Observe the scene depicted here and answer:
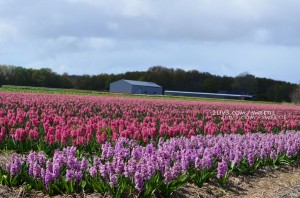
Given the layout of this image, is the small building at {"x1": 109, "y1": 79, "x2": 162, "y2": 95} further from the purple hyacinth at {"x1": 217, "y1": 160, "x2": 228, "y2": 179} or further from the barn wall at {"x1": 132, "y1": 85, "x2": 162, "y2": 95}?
the purple hyacinth at {"x1": 217, "y1": 160, "x2": 228, "y2": 179}

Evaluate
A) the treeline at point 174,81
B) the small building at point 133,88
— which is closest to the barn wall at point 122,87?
the small building at point 133,88

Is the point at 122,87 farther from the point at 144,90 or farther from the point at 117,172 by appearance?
the point at 117,172

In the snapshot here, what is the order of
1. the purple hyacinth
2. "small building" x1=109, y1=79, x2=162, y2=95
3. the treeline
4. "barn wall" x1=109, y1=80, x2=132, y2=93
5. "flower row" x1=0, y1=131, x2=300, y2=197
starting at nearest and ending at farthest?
"flower row" x1=0, y1=131, x2=300, y2=197 < the purple hyacinth < "small building" x1=109, y1=79, x2=162, y2=95 < "barn wall" x1=109, y1=80, x2=132, y2=93 < the treeline

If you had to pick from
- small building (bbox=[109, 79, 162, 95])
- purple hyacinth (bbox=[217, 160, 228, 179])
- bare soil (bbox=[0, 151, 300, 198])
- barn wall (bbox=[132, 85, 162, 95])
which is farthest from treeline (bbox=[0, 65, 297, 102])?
purple hyacinth (bbox=[217, 160, 228, 179])

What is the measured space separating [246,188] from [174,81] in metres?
131

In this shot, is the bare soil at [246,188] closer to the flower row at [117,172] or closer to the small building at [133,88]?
the flower row at [117,172]

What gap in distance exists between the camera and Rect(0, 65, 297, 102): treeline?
373 feet

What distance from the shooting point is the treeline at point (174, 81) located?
373 feet

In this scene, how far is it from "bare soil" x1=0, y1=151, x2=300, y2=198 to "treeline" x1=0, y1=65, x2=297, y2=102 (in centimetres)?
10251

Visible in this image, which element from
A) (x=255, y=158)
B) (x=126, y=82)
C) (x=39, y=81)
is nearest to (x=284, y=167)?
(x=255, y=158)

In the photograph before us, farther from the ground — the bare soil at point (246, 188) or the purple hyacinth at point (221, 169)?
the purple hyacinth at point (221, 169)

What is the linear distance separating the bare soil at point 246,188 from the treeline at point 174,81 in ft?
336

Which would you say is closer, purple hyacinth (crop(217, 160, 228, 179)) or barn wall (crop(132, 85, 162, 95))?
purple hyacinth (crop(217, 160, 228, 179))

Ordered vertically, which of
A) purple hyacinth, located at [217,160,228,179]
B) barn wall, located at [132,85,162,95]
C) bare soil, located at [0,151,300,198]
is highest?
barn wall, located at [132,85,162,95]
